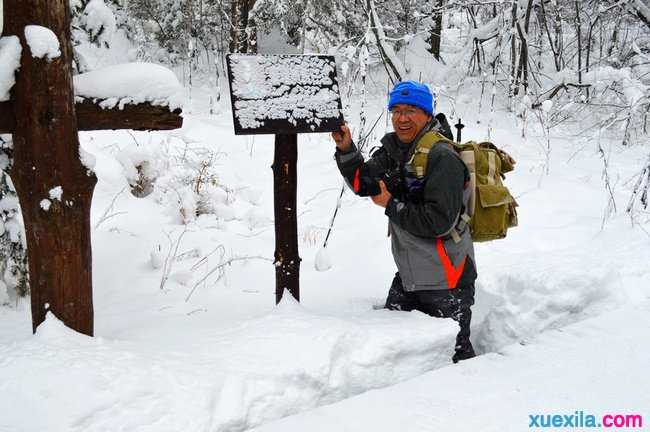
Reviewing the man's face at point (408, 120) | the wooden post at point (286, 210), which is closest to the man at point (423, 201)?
the man's face at point (408, 120)

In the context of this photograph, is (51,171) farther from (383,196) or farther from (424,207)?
(424,207)

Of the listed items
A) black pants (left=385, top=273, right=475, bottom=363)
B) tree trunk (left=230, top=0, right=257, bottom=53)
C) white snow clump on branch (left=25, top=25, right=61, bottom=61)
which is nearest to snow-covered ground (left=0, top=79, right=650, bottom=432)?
black pants (left=385, top=273, right=475, bottom=363)

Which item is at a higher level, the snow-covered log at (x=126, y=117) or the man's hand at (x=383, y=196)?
the snow-covered log at (x=126, y=117)

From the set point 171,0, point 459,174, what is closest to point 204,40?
point 171,0

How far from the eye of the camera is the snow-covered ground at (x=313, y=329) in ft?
7.62

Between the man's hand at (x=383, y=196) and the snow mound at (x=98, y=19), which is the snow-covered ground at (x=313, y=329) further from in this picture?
the snow mound at (x=98, y=19)

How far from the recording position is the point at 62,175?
2.51 metres

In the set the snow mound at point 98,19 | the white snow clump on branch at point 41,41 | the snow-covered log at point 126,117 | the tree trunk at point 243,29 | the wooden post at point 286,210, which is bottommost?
the wooden post at point 286,210

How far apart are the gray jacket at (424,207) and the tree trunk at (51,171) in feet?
4.68

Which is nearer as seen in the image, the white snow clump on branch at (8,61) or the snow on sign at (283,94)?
the white snow clump on branch at (8,61)

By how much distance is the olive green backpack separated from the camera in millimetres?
3084

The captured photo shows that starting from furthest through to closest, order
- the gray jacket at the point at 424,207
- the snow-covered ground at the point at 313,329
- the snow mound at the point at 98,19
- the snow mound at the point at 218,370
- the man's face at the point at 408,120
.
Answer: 1. the snow mound at the point at 98,19
2. the man's face at the point at 408,120
3. the gray jacket at the point at 424,207
4. the snow-covered ground at the point at 313,329
5. the snow mound at the point at 218,370

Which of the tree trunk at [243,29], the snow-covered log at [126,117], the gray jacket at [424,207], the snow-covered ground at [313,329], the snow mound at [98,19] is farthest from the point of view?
the tree trunk at [243,29]

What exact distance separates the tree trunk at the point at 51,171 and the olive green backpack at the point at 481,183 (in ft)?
5.70
